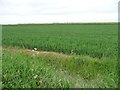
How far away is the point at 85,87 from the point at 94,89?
280mm

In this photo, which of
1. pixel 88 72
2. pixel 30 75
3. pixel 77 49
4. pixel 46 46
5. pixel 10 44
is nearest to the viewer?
pixel 30 75

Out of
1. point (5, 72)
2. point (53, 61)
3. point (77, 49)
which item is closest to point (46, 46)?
point (77, 49)

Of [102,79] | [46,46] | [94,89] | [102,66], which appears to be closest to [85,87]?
[94,89]

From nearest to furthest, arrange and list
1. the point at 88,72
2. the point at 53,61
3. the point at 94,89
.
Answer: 1. the point at 94,89
2. the point at 88,72
3. the point at 53,61

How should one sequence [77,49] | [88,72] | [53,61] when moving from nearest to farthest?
[88,72] → [53,61] → [77,49]

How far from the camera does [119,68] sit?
9.58 metres

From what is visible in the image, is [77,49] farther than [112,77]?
Yes

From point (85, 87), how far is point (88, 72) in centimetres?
198

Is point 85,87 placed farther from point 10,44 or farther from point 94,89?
point 10,44

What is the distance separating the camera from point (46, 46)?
772 inches

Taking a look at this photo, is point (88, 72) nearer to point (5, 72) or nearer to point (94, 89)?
point (94, 89)

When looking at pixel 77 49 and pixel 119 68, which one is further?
pixel 77 49

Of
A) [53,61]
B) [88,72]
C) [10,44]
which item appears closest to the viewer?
[88,72]

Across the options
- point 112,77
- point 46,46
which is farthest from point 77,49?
point 112,77
